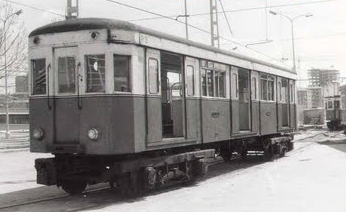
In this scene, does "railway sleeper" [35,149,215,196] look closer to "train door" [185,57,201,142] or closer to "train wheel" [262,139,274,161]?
"train door" [185,57,201,142]

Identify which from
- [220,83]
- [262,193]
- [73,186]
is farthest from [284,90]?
[73,186]

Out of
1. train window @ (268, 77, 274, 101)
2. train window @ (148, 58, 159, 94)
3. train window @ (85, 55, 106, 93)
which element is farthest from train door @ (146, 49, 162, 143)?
train window @ (268, 77, 274, 101)

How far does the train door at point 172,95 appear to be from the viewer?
465 inches

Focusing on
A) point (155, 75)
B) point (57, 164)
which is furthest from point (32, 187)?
point (155, 75)

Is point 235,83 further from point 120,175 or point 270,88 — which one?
point 120,175

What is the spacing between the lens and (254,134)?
16.0 metres

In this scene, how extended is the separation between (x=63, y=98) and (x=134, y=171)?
194 centimetres

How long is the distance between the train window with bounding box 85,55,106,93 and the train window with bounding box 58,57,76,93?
12.9 inches

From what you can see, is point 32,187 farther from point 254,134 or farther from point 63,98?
point 254,134

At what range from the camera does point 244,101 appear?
52.9ft

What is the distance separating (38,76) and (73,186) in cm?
238

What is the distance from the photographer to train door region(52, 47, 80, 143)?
10.0m

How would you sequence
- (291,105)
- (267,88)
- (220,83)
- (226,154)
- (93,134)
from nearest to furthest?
(93,134) < (220,83) < (267,88) < (226,154) < (291,105)

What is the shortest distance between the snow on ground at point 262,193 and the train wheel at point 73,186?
1.60 m
